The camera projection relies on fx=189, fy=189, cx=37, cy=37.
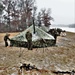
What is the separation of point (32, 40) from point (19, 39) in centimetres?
136

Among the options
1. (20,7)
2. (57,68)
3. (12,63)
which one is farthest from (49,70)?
(20,7)

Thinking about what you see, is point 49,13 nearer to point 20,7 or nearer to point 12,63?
point 20,7

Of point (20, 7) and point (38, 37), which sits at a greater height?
point (20, 7)

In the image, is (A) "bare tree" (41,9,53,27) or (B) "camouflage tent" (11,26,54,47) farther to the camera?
(A) "bare tree" (41,9,53,27)

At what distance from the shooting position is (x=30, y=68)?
35.3ft

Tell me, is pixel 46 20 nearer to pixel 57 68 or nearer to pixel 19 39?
pixel 19 39

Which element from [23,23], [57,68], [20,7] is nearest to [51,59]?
[57,68]

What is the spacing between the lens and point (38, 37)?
61.1ft

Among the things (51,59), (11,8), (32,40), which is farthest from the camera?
(11,8)

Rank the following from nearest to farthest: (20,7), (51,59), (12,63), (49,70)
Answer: (49,70) → (12,63) → (51,59) → (20,7)

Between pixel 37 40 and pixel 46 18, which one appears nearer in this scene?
pixel 37 40

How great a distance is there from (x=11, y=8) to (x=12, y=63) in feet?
133

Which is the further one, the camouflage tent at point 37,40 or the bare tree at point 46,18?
the bare tree at point 46,18

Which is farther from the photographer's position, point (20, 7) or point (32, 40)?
point (20, 7)
